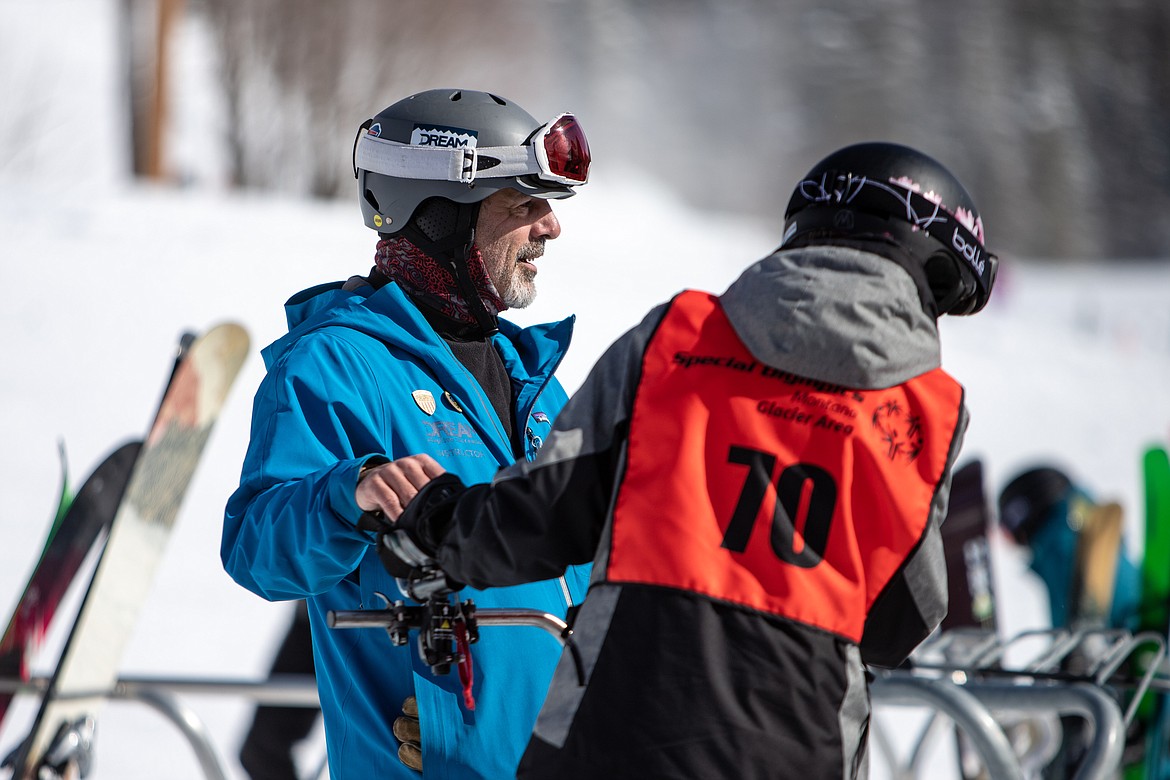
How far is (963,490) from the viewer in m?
4.45

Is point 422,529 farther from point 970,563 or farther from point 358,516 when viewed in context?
point 970,563

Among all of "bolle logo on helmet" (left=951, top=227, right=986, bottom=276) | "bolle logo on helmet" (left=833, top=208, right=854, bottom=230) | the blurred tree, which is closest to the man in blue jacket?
"bolle logo on helmet" (left=833, top=208, right=854, bottom=230)

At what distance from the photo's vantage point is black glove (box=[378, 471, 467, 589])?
1455 mm

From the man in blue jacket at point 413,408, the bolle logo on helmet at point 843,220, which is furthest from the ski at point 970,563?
the bolle logo on helmet at point 843,220

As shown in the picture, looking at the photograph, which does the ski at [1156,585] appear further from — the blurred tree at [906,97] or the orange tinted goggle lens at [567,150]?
the blurred tree at [906,97]

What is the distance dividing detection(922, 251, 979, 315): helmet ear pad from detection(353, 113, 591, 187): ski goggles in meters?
0.78

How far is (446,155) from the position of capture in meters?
2.11

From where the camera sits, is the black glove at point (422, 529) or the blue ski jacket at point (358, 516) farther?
the blue ski jacket at point (358, 516)

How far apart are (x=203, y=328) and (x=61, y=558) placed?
6393mm

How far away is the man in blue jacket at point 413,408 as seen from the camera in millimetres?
1653

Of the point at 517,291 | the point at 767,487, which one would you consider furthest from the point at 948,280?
the point at 517,291

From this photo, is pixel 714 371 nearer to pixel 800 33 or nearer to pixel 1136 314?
pixel 1136 314

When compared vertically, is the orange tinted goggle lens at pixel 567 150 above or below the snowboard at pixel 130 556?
above

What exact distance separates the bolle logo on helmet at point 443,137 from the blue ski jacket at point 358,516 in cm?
31
